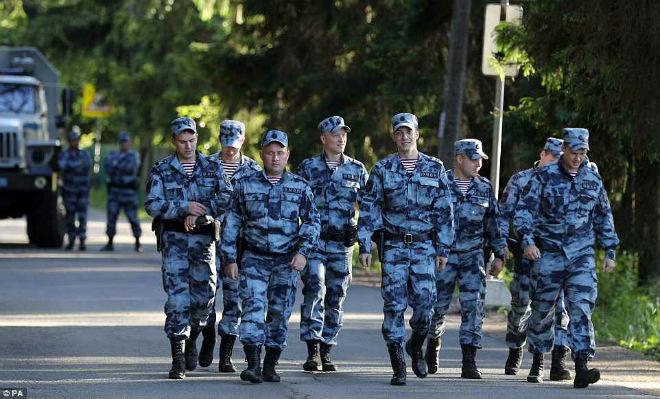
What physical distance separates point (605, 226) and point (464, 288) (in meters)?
1.21

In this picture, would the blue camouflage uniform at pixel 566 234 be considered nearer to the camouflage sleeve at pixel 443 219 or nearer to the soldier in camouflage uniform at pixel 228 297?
the camouflage sleeve at pixel 443 219

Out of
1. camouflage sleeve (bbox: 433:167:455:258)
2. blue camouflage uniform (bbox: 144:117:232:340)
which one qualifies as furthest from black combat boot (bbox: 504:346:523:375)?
blue camouflage uniform (bbox: 144:117:232:340)

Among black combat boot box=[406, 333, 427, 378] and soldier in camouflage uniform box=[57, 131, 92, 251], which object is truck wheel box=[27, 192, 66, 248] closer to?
soldier in camouflage uniform box=[57, 131, 92, 251]

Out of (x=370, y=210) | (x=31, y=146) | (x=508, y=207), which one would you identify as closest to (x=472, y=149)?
(x=508, y=207)

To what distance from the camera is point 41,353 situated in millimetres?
12336

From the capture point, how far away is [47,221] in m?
26.5

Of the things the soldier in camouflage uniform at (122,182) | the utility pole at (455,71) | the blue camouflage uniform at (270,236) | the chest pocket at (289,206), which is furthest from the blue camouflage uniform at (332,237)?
the soldier in camouflage uniform at (122,182)

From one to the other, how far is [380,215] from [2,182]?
1558 cm

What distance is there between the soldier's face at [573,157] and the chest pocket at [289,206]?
2.18 metres

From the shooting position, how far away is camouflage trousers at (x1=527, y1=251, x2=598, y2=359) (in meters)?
11.4

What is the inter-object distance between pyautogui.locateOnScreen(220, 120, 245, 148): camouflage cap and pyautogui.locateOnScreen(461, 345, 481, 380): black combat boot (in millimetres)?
2417

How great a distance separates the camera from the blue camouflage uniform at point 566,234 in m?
11.5

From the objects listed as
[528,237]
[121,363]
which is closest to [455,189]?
[528,237]

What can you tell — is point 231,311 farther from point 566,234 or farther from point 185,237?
point 566,234
